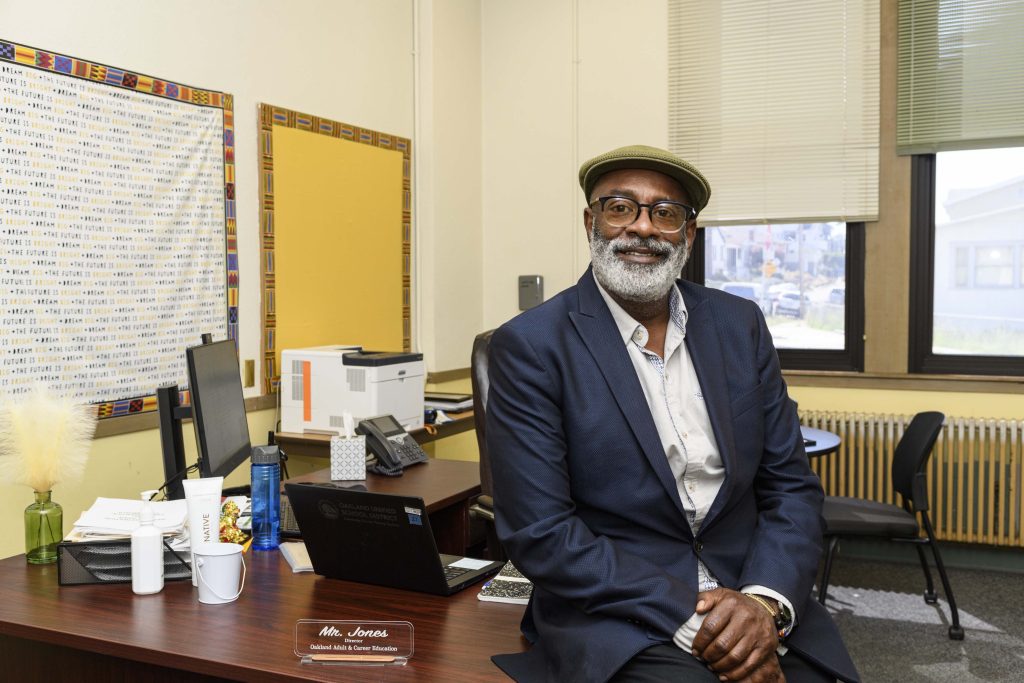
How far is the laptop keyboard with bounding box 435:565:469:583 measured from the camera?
198 cm

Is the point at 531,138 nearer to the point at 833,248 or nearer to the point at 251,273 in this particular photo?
the point at 833,248

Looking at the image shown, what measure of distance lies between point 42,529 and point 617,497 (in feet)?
4.36

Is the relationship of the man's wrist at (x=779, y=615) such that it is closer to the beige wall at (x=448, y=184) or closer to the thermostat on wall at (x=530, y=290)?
the beige wall at (x=448, y=184)

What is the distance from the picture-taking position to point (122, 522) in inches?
81.2

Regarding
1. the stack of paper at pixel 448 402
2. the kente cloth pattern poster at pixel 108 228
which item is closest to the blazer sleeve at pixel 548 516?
the kente cloth pattern poster at pixel 108 228

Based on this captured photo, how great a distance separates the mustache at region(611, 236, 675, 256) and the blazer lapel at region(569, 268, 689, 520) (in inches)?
4.3

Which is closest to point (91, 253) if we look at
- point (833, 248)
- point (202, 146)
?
point (202, 146)

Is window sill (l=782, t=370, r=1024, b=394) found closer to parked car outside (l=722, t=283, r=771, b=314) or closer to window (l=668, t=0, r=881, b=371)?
window (l=668, t=0, r=881, b=371)

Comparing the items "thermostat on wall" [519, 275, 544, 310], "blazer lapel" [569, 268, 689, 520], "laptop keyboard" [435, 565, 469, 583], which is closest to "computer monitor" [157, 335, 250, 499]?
"laptop keyboard" [435, 565, 469, 583]

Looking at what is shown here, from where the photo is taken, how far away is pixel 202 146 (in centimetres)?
364

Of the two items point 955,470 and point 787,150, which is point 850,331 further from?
point 787,150

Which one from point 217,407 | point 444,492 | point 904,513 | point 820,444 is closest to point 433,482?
point 444,492

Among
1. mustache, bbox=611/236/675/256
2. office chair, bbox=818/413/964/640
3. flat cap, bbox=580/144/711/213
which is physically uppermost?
flat cap, bbox=580/144/711/213

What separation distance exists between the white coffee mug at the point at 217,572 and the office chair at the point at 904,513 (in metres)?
2.67
